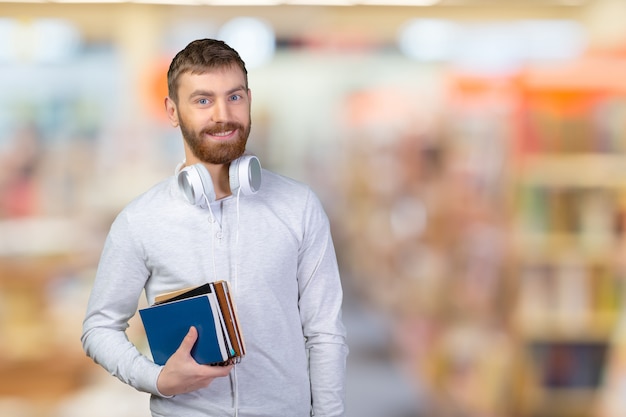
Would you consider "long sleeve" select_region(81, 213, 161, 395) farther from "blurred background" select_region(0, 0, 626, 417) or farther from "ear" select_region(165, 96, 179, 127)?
"blurred background" select_region(0, 0, 626, 417)

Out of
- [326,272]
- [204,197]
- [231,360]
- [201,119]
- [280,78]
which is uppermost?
[280,78]

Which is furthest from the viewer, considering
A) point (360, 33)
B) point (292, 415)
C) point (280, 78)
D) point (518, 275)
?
point (280, 78)

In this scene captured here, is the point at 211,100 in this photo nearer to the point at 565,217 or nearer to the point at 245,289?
the point at 245,289

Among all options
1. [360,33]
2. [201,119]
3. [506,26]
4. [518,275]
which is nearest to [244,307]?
[201,119]

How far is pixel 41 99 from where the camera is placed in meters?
6.25

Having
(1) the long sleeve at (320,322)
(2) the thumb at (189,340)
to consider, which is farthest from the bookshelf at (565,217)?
(2) the thumb at (189,340)

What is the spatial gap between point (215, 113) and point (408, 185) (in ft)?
15.7

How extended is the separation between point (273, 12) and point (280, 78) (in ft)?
11.3

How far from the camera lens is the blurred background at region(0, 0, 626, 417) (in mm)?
4055

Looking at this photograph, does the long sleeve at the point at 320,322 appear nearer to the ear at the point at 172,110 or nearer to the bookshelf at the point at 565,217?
the ear at the point at 172,110

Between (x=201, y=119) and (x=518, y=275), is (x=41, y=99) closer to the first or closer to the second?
(x=518, y=275)

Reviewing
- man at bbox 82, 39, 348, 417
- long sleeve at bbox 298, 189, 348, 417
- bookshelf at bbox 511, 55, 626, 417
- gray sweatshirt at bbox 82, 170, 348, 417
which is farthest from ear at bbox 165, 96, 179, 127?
bookshelf at bbox 511, 55, 626, 417

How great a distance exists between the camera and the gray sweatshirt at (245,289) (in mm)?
1452

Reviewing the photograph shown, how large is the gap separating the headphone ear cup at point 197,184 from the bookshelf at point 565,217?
274cm
